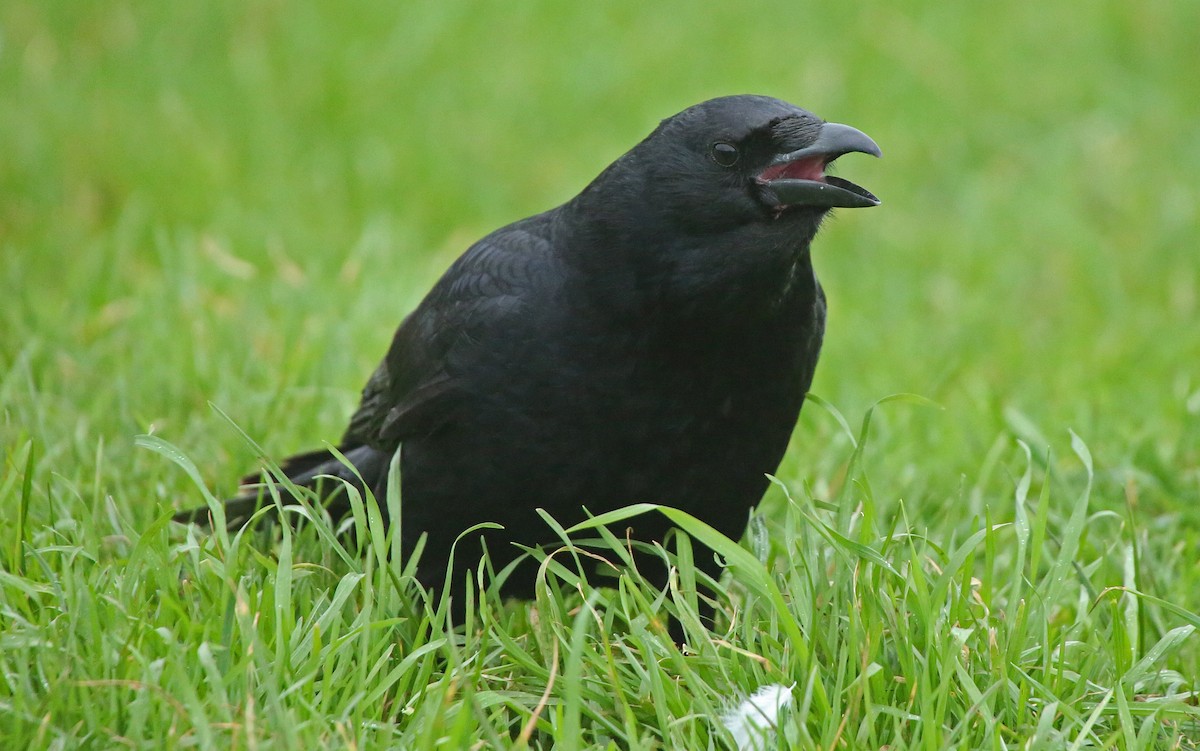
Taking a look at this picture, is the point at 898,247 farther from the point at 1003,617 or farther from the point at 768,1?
the point at 1003,617

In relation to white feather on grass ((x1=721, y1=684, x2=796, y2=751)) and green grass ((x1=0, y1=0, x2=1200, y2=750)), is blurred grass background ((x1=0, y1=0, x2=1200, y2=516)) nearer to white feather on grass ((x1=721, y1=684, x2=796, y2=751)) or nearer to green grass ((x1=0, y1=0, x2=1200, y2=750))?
green grass ((x1=0, y1=0, x2=1200, y2=750))

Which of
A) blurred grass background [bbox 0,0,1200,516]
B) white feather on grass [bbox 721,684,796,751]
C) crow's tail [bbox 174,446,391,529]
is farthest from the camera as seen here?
blurred grass background [bbox 0,0,1200,516]

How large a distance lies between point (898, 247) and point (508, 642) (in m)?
4.28

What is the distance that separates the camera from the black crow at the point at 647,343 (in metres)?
2.78

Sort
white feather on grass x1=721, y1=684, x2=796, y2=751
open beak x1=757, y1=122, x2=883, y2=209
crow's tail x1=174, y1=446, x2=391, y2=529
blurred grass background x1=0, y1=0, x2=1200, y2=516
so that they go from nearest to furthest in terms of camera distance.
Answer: white feather on grass x1=721, y1=684, x2=796, y2=751 → open beak x1=757, y1=122, x2=883, y2=209 → crow's tail x1=174, y1=446, x2=391, y2=529 → blurred grass background x1=0, y1=0, x2=1200, y2=516

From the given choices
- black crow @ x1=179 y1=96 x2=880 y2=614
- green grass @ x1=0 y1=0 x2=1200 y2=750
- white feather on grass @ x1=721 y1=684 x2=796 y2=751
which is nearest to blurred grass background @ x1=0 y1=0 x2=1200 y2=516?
green grass @ x1=0 y1=0 x2=1200 y2=750

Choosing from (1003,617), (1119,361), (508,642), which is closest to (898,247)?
(1119,361)

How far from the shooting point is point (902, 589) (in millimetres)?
2717

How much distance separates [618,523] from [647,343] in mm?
438

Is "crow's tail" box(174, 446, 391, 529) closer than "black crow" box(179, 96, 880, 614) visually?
No

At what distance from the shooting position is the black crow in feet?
9.13

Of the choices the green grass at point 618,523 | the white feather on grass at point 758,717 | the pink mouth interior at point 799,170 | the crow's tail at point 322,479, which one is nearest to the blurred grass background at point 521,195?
the green grass at point 618,523

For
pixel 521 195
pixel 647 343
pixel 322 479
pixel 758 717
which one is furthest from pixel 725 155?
pixel 521 195

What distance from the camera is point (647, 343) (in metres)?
2.86
